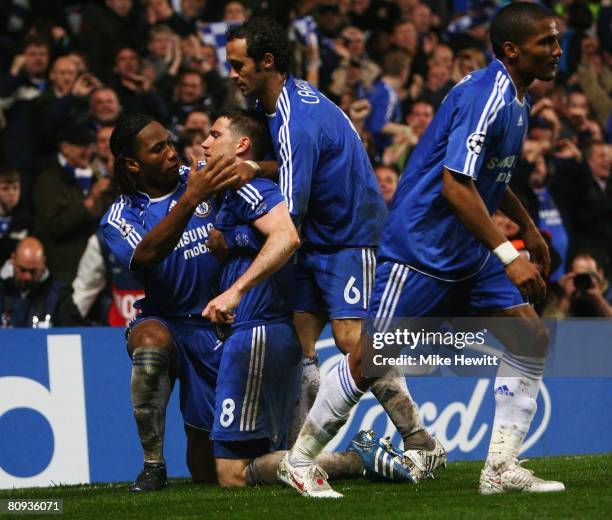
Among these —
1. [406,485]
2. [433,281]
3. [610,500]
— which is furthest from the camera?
[406,485]

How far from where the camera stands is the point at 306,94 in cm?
737

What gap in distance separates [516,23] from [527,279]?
4.24 ft

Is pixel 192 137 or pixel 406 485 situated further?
pixel 192 137

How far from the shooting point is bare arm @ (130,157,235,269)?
6.75 meters

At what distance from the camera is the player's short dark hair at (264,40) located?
7301 millimetres

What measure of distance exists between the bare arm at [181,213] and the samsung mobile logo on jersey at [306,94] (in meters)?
0.70

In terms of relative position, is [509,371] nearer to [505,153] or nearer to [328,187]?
[505,153]

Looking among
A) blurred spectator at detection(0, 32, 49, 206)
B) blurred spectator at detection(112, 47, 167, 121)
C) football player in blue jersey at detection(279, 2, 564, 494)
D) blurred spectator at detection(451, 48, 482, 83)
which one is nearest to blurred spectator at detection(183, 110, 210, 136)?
blurred spectator at detection(112, 47, 167, 121)

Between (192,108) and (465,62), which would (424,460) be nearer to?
(192,108)

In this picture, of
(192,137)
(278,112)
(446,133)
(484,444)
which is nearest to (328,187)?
(278,112)

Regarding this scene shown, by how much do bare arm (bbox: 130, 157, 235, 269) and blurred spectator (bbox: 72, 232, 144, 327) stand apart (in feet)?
12.8

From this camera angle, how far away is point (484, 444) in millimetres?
9977

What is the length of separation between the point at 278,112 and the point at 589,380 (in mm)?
4138

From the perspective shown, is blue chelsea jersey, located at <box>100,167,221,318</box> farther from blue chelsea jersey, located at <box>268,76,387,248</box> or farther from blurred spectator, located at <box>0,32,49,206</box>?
blurred spectator, located at <box>0,32,49,206</box>
